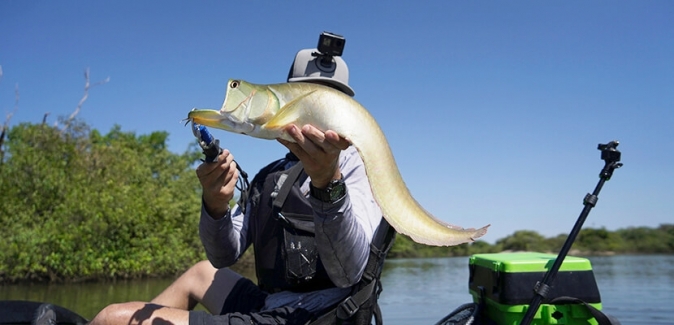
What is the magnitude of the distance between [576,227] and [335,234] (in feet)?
4.64

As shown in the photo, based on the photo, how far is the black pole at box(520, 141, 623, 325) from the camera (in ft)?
7.98

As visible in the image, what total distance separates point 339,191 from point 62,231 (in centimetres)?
1916

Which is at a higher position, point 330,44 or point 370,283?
point 330,44

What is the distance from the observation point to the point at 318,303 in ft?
7.87

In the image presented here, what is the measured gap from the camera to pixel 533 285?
8.81 feet

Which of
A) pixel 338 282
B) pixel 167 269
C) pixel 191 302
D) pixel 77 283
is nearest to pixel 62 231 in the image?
pixel 77 283

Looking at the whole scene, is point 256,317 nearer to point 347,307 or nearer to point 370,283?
point 347,307

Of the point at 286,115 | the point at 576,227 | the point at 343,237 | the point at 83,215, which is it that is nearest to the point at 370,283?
the point at 343,237

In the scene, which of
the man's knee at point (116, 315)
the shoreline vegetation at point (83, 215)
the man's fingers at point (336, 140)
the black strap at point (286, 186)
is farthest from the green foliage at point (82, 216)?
the man's fingers at point (336, 140)

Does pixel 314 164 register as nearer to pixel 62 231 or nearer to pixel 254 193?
pixel 254 193

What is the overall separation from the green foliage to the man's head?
1757 cm

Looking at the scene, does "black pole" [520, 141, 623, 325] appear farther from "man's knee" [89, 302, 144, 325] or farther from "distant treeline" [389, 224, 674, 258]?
"distant treeline" [389, 224, 674, 258]

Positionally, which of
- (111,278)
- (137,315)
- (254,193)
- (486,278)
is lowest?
(111,278)

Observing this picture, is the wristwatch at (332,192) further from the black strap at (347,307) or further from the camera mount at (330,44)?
the camera mount at (330,44)
